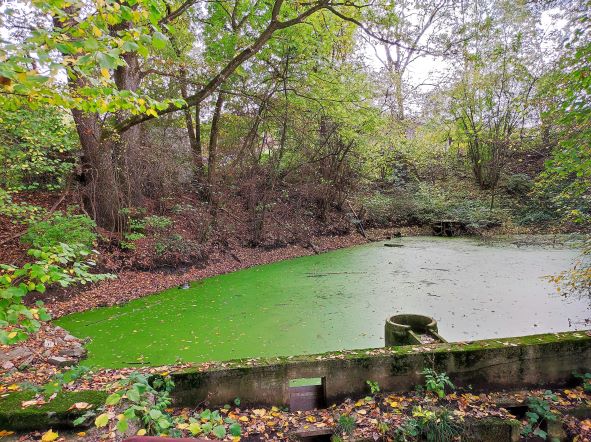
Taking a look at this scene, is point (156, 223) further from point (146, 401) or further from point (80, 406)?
point (146, 401)

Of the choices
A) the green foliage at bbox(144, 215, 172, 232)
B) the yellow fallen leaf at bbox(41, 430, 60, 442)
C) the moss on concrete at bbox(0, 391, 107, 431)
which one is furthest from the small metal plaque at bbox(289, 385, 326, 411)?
Answer: the green foliage at bbox(144, 215, 172, 232)

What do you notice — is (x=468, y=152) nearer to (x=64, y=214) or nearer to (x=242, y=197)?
(x=242, y=197)

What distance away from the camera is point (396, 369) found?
3123 mm

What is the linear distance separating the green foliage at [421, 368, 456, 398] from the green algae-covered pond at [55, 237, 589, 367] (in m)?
1.16

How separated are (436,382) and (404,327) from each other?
75 cm

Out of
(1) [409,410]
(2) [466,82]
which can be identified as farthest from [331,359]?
(2) [466,82]

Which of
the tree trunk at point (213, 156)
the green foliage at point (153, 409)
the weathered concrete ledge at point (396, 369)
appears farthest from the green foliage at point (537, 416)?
the tree trunk at point (213, 156)

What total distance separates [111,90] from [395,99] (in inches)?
605

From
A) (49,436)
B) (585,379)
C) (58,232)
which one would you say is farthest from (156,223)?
(585,379)

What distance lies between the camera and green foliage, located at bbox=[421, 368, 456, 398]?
9.66 feet

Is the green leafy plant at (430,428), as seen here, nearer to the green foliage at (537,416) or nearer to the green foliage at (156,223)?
the green foliage at (537,416)

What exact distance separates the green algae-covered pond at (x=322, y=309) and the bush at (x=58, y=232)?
116cm

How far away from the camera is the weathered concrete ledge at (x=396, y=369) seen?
2893mm

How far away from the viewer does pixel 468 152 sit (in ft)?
48.9
